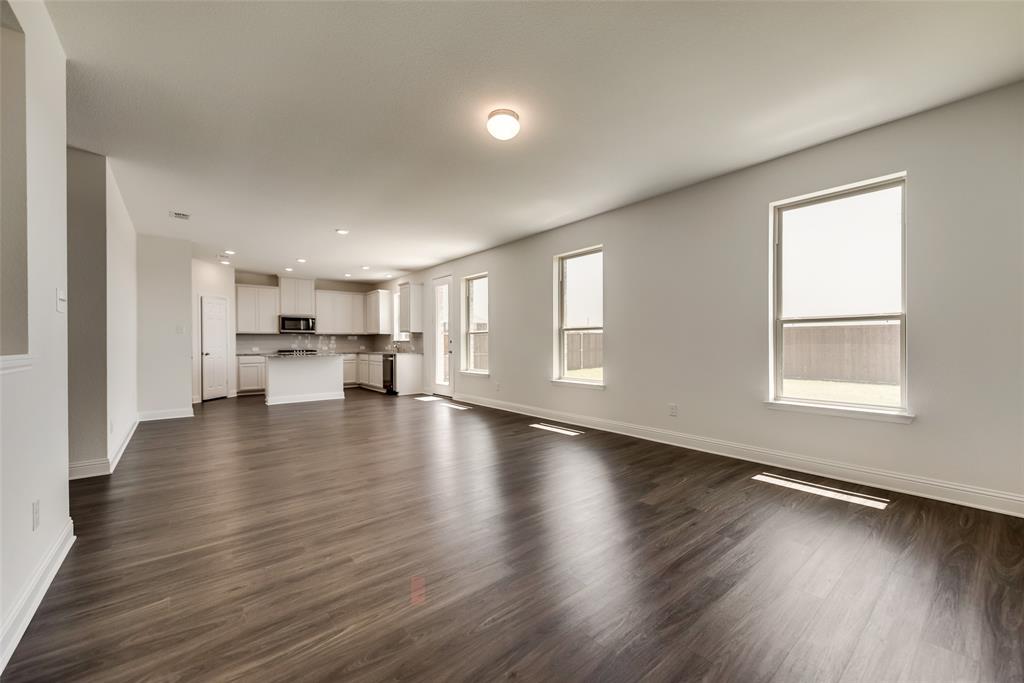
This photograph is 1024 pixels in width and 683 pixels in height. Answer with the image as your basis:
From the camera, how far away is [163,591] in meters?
1.81

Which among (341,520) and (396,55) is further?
(341,520)

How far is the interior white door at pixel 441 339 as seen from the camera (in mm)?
8305

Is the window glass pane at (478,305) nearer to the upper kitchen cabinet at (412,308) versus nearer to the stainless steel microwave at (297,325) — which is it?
the upper kitchen cabinet at (412,308)

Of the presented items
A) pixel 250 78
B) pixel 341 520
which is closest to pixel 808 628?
pixel 341 520

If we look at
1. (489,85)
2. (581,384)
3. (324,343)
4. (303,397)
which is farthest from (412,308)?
(489,85)

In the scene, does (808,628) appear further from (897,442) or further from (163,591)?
(163,591)

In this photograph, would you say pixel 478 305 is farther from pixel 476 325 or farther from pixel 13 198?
pixel 13 198

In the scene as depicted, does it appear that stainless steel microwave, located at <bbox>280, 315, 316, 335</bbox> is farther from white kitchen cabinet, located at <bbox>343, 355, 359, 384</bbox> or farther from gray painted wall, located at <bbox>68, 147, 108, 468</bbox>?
gray painted wall, located at <bbox>68, 147, 108, 468</bbox>

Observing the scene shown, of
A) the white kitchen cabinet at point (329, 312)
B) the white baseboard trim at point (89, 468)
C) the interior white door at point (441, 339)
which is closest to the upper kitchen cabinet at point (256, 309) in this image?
the white kitchen cabinet at point (329, 312)

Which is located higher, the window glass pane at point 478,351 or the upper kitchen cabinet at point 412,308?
the upper kitchen cabinet at point 412,308

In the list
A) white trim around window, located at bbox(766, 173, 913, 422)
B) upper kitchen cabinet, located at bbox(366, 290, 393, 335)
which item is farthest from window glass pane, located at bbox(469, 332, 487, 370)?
white trim around window, located at bbox(766, 173, 913, 422)

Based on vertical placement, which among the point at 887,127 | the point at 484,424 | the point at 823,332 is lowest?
the point at 484,424

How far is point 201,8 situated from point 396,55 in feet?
2.95

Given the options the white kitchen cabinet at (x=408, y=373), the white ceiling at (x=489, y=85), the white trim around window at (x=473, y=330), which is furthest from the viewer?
the white kitchen cabinet at (x=408, y=373)
